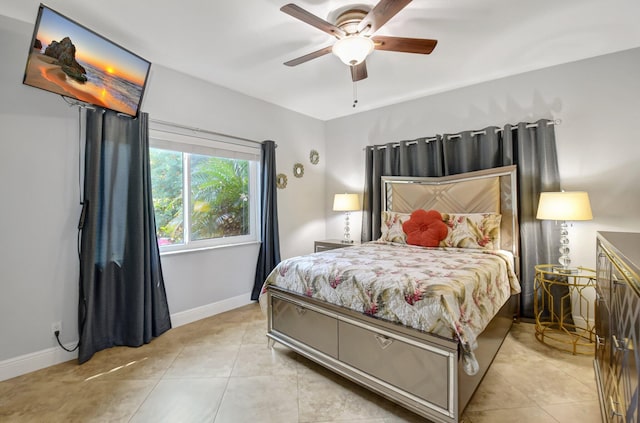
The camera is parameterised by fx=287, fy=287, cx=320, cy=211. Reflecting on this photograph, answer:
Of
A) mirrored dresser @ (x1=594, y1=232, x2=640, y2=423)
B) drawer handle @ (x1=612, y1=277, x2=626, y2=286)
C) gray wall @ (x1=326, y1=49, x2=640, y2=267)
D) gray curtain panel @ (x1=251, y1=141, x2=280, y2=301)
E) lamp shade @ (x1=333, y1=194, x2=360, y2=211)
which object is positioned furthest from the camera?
lamp shade @ (x1=333, y1=194, x2=360, y2=211)

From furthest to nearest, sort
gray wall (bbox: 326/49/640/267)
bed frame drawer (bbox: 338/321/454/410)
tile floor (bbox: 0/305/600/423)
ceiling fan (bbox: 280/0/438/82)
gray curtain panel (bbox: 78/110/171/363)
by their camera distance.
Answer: gray wall (bbox: 326/49/640/267)
gray curtain panel (bbox: 78/110/171/363)
ceiling fan (bbox: 280/0/438/82)
tile floor (bbox: 0/305/600/423)
bed frame drawer (bbox: 338/321/454/410)

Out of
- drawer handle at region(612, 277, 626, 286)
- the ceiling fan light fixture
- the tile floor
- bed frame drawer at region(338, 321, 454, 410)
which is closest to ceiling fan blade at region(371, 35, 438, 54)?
the ceiling fan light fixture

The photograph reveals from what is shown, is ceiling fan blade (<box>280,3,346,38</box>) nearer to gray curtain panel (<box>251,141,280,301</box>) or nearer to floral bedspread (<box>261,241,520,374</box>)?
floral bedspread (<box>261,241,520,374</box>)

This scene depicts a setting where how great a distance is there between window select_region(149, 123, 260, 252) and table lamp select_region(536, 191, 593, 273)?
316 centimetres

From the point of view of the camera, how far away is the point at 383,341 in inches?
69.4

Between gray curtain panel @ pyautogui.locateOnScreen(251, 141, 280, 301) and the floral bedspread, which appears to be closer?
the floral bedspread

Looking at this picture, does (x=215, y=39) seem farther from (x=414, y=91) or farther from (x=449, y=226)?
(x=449, y=226)

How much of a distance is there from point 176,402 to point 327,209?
3.40 m

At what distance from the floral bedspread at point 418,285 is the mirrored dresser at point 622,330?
54 cm

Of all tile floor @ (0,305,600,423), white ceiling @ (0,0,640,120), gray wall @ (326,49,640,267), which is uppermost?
white ceiling @ (0,0,640,120)

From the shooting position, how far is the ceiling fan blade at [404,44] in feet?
6.58

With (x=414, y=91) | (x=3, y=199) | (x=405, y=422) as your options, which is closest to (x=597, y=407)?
(x=405, y=422)

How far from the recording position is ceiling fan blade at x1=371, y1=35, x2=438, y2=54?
201 cm

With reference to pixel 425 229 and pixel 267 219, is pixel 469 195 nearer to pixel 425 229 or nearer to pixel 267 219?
pixel 425 229
